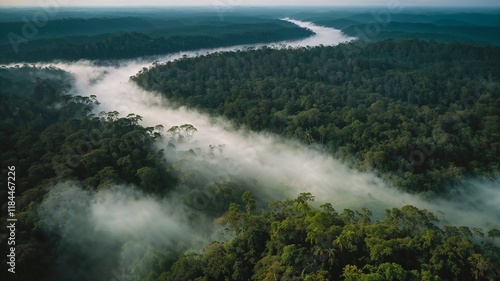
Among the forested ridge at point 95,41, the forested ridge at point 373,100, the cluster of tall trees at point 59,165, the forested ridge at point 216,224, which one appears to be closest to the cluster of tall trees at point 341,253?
the forested ridge at point 216,224

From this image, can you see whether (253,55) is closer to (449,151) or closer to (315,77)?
(315,77)

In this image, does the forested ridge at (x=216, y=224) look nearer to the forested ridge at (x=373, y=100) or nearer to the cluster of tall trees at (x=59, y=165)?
the cluster of tall trees at (x=59, y=165)

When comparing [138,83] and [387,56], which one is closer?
[138,83]

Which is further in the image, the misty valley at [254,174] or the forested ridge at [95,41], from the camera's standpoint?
the forested ridge at [95,41]

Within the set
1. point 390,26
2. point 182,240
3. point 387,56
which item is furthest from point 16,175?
point 390,26

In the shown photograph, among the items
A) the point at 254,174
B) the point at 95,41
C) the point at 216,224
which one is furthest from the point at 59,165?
the point at 95,41

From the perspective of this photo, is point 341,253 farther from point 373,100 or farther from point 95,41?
point 95,41
